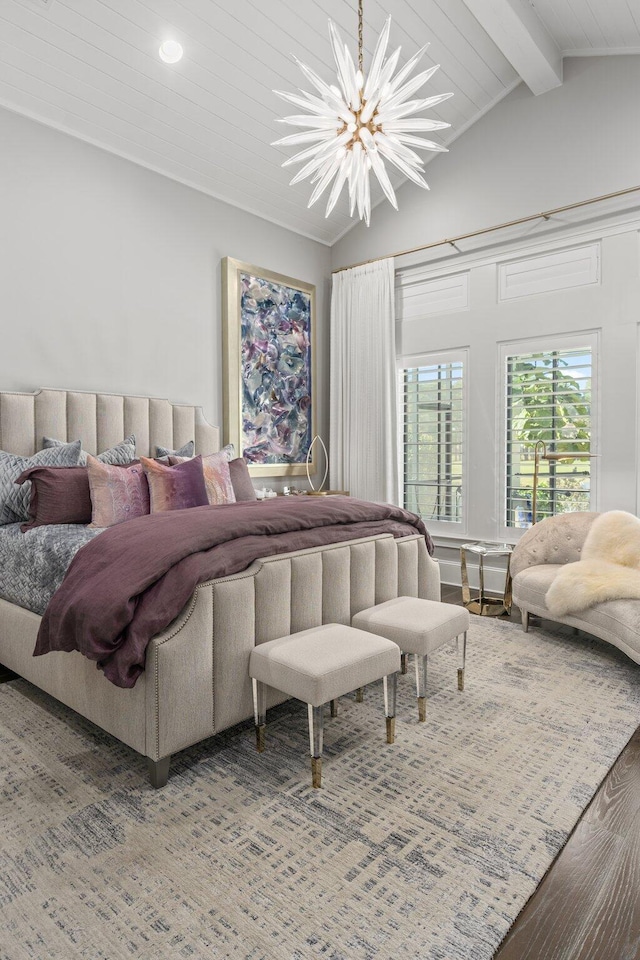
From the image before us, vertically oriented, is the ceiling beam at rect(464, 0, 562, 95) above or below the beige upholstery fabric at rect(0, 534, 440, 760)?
above

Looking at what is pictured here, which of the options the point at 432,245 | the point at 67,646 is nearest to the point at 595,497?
the point at 432,245

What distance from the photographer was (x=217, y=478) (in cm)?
352

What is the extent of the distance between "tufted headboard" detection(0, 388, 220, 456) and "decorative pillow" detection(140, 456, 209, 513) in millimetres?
711

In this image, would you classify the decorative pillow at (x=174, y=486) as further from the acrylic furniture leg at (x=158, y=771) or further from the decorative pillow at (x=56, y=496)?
the acrylic furniture leg at (x=158, y=771)

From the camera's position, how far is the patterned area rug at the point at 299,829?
136cm

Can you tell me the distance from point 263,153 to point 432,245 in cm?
150

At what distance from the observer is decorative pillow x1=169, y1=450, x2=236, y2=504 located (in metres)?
3.44

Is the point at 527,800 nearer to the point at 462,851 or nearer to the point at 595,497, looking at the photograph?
the point at 462,851

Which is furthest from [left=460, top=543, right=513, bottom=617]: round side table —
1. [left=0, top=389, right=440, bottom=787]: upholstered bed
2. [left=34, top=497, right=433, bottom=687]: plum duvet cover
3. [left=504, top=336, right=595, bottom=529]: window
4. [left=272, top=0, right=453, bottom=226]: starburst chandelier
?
[left=272, top=0, right=453, bottom=226]: starburst chandelier

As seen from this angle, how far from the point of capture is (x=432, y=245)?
4750 millimetres

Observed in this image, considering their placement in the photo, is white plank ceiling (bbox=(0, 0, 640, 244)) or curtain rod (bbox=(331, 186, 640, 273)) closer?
white plank ceiling (bbox=(0, 0, 640, 244))

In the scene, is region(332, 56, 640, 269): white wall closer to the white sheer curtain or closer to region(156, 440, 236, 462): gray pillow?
the white sheer curtain

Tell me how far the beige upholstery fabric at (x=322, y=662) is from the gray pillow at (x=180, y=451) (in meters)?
2.04

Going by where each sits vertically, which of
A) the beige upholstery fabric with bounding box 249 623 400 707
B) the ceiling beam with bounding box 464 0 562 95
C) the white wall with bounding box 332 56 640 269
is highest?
the ceiling beam with bounding box 464 0 562 95
